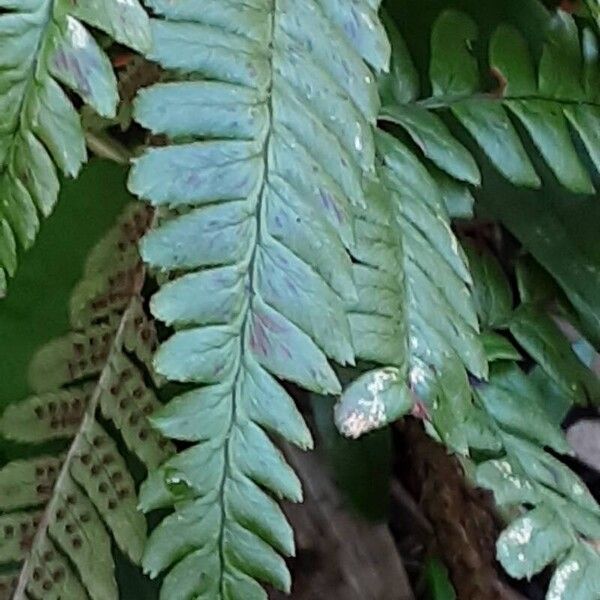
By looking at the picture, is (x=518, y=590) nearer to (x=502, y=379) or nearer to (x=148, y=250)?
(x=502, y=379)

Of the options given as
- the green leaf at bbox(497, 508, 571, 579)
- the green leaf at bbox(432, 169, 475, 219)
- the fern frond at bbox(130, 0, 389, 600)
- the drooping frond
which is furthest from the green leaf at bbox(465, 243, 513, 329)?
the fern frond at bbox(130, 0, 389, 600)

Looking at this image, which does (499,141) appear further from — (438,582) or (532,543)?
(438,582)

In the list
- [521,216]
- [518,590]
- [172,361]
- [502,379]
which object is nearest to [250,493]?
[172,361]

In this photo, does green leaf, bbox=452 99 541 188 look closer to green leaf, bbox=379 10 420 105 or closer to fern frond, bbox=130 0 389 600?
green leaf, bbox=379 10 420 105

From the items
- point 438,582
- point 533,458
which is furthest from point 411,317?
point 438,582

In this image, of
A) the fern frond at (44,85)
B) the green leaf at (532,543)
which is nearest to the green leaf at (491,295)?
the green leaf at (532,543)
